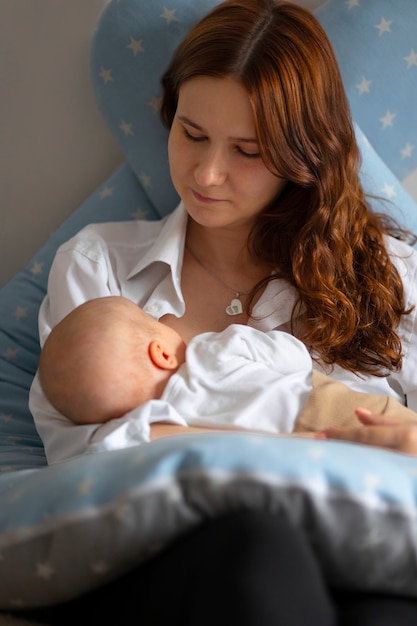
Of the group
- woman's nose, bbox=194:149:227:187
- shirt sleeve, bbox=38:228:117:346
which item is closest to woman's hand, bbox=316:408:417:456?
woman's nose, bbox=194:149:227:187

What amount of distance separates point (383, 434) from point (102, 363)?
0.46 m

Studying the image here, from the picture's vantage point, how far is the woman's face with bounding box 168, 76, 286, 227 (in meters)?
1.45

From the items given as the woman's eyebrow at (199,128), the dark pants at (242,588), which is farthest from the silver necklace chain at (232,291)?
the dark pants at (242,588)

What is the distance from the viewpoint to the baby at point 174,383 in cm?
132

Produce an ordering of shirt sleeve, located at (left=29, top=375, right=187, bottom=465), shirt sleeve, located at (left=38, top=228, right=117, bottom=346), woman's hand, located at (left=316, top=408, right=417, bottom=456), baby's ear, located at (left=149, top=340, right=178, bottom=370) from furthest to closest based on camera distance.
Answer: shirt sleeve, located at (left=38, top=228, right=117, bottom=346), baby's ear, located at (left=149, top=340, right=178, bottom=370), shirt sleeve, located at (left=29, top=375, right=187, bottom=465), woman's hand, located at (left=316, top=408, right=417, bottom=456)

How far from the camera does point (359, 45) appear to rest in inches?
71.5

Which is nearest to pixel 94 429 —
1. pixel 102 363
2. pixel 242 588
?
pixel 102 363

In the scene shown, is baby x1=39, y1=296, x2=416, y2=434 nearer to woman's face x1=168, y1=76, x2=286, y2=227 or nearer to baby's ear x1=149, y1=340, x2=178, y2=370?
baby's ear x1=149, y1=340, x2=178, y2=370

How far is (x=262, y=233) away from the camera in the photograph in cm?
172

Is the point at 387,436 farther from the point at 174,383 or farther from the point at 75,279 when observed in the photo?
the point at 75,279

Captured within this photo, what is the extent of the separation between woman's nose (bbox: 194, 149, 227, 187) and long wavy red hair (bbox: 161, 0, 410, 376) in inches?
3.1

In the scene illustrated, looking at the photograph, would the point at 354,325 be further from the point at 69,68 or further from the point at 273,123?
the point at 69,68

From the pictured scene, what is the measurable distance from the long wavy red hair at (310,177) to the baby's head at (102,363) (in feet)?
1.21

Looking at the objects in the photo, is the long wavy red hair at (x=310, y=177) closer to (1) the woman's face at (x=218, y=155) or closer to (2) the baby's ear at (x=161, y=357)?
(1) the woman's face at (x=218, y=155)
